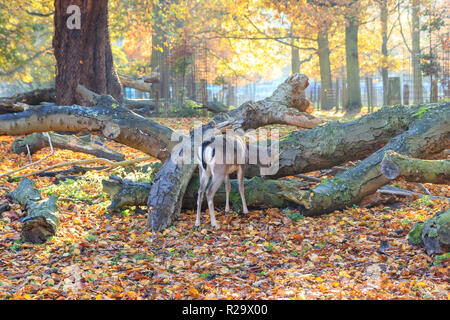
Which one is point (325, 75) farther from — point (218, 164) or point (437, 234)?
point (437, 234)

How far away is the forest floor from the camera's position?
4.25 metres

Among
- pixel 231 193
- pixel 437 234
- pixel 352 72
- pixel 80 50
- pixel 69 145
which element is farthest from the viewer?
pixel 352 72

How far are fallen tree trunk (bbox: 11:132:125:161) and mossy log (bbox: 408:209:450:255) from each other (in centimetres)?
671

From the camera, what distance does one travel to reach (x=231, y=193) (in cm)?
699

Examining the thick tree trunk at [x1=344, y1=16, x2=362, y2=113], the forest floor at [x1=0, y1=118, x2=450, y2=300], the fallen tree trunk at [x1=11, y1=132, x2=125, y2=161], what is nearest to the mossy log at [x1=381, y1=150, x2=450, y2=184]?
the forest floor at [x1=0, y1=118, x2=450, y2=300]

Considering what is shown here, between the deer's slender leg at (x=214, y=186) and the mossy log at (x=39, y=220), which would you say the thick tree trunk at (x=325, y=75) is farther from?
the mossy log at (x=39, y=220)

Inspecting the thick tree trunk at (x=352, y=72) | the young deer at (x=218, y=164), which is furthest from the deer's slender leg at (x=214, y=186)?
the thick tree trunk at (x=352, y=72)

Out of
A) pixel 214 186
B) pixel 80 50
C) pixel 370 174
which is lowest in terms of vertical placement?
pixel 214 186

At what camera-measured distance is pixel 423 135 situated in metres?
6.85

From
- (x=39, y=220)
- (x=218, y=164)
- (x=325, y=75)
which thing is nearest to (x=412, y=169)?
(x=218, y=164)

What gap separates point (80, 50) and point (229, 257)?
878cm

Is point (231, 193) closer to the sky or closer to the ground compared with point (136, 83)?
closer to the ground

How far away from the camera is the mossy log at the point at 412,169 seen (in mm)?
4930

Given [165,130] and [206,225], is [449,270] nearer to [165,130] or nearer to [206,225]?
[206,225]
